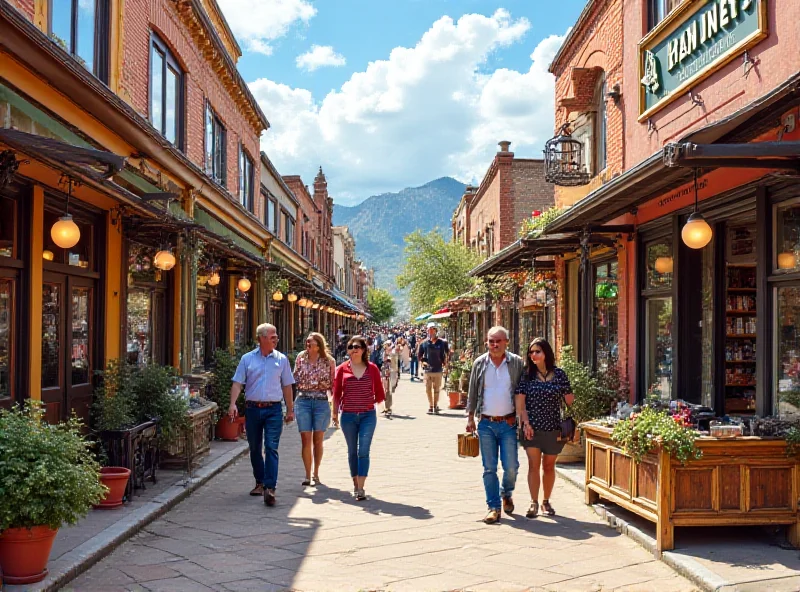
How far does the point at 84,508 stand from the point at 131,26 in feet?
23.9

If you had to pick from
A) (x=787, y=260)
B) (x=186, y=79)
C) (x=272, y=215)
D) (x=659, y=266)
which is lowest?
(x=787, y=260)

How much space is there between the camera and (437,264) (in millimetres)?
34750

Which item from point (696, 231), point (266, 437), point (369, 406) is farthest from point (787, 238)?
point (266, 437)

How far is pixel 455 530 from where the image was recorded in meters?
7.10

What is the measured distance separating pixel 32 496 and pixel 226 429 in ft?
25.1

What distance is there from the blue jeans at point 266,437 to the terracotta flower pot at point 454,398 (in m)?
10.9

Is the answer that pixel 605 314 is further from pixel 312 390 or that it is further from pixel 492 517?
pixel 492 517

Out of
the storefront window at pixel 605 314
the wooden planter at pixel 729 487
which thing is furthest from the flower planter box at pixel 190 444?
the storefront window at pixel 605 314

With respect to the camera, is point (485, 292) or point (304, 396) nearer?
point (304, 396)

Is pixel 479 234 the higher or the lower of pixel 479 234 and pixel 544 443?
the higher

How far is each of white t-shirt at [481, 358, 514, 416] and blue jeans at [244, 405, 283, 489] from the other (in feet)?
7.38

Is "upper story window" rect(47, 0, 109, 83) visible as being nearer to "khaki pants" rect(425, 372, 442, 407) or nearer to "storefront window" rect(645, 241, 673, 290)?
"storefront window" rect(645, 241, 673, 290)

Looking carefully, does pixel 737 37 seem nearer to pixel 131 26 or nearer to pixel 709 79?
pixel 709 79

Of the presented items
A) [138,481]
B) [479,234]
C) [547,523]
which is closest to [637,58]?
[547,523]
